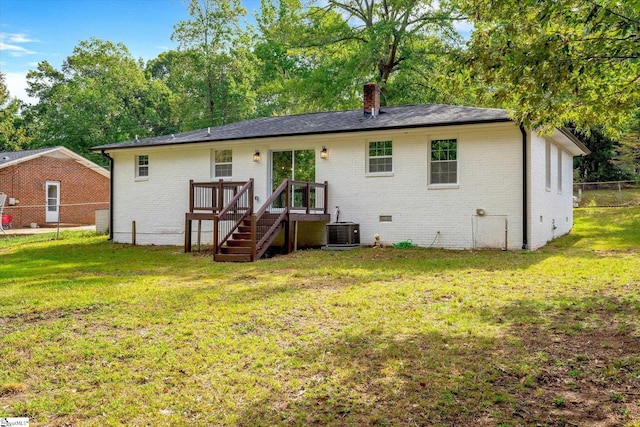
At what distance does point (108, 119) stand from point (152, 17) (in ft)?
46.5

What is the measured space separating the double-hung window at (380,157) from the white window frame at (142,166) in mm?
7360

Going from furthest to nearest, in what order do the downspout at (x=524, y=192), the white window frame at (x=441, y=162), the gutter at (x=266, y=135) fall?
the white window frame at (x=441, y=162) → the gutter at (x=266, y=135) → the downspout at (x=524, y=192)

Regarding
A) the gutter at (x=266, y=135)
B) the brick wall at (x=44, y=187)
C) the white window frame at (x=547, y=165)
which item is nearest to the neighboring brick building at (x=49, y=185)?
the brick wall at (x=44, y=187)

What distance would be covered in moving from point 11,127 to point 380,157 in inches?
1369

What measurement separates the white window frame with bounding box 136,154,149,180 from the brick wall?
6.08 meters

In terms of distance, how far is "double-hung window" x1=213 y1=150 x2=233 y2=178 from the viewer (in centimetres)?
1480

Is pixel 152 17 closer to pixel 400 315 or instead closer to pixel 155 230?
pixel 155 230

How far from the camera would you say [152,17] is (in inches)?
922

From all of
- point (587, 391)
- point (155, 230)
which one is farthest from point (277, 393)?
point (155, 230)

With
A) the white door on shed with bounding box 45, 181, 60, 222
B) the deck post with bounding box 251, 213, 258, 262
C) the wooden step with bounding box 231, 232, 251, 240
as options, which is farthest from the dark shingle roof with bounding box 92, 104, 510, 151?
the white door on shed with bounding box 45, 181, 60, 222

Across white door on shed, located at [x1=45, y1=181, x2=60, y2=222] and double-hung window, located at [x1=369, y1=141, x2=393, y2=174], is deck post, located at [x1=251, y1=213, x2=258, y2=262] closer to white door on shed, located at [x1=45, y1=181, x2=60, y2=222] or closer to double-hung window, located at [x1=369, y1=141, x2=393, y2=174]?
double-hung window, located at [x1=369, y1=141, x2=393, y2=174]

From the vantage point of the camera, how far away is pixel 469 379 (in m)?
3.62

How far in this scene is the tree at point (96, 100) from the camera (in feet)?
112

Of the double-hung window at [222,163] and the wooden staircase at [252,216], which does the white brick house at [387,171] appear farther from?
the wooden staircase at [252,216]
